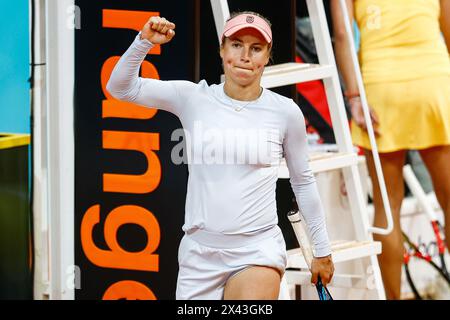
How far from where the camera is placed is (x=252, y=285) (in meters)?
3.38

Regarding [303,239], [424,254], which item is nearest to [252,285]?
[303,239]

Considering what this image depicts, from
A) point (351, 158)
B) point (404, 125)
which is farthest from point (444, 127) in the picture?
point (351, 158)

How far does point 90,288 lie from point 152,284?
0.75 feet

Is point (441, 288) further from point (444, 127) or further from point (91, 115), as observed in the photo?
point (91, 115)

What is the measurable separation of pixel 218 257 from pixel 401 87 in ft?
6.04

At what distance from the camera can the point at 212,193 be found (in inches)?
133

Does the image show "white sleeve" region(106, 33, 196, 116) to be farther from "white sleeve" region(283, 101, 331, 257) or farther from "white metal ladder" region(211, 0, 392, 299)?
"white metal ladder" region(211, 0, 392, 299)

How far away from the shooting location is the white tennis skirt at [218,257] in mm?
3408

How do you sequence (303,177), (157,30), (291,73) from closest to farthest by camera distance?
(157,30) < (303,177) < (291,73)

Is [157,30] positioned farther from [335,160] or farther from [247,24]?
[335,160]

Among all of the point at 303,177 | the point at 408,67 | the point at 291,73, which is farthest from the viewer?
the point at 408,67

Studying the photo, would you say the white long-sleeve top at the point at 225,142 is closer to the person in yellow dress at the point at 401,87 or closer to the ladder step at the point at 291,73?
the ladder step at the point at 291,73

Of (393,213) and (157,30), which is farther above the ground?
(157,30)

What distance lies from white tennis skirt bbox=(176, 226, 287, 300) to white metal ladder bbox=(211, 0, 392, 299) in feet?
2.25
